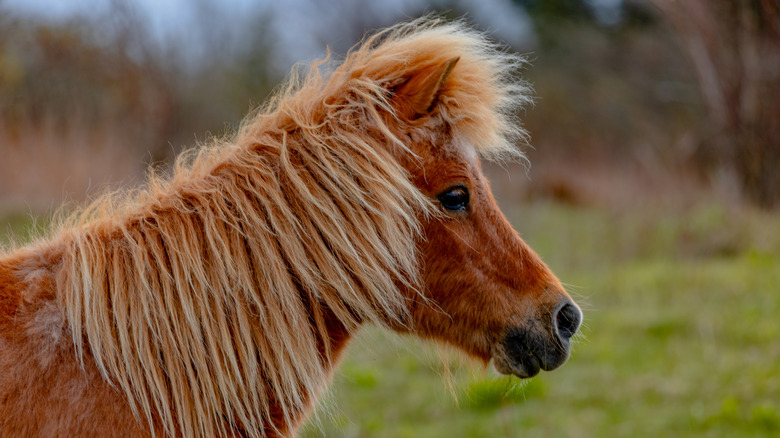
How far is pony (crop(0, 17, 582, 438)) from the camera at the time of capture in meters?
1.93

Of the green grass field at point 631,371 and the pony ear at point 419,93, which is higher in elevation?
the pony ear at point 419,93

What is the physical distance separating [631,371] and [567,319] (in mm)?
4007

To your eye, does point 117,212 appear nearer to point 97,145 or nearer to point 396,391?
point 396,391

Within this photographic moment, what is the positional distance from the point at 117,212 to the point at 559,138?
20.2m

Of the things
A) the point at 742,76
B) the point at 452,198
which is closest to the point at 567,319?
the point at 452,198

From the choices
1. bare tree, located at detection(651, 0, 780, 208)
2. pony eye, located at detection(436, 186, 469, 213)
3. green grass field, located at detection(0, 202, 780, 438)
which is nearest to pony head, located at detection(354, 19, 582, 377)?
pony eye, located at detection(436, 186, 469, 213)

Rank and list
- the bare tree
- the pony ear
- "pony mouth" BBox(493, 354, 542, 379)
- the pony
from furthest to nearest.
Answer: the bare tree < "pony mouth" BBox(493, 354, 542, 379) < the pony ear < the pony

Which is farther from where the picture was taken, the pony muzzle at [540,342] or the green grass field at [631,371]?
the green grass field at [631,371]

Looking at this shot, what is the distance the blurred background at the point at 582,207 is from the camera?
5.09 metres

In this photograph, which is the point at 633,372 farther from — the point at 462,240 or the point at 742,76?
the point at 742,76

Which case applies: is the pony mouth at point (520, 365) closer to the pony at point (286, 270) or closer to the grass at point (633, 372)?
the pony at point (286, 270)

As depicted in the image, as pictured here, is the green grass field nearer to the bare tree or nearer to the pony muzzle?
the pony muzzle

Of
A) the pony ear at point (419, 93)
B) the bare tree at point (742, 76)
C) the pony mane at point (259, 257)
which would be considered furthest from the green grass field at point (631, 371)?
the bare tree at point (742, 76)

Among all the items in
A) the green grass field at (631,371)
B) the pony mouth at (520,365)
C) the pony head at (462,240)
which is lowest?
the green grass field at (631,371)
